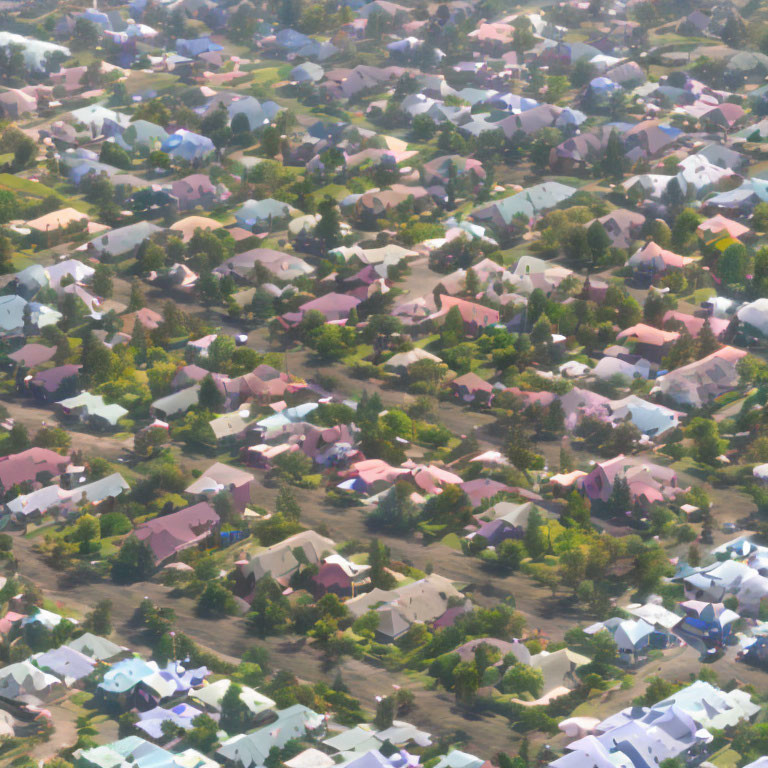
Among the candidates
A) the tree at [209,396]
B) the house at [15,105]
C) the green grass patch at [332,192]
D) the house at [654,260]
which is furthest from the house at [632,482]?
A: the house at [15,105]

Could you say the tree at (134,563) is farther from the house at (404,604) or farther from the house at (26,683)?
the house at (404,604)

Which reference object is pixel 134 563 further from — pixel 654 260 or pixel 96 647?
pixel 654 260

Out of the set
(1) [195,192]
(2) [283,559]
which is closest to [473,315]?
(1) [195,192]

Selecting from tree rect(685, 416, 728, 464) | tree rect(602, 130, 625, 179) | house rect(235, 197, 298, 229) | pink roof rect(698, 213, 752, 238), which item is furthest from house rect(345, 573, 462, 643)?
tree rect(602, 130, 625, 179)

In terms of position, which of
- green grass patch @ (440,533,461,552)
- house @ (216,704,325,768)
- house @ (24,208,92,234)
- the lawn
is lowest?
the lawn

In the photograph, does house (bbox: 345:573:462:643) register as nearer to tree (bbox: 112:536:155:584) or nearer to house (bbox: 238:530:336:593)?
house (bbox: 238:530:336:593)

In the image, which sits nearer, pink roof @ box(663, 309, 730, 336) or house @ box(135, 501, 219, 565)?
house @ box(135, 501, 219, 565)
